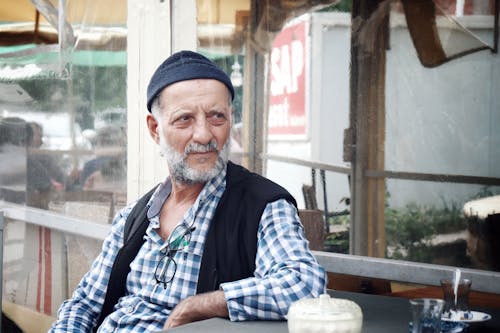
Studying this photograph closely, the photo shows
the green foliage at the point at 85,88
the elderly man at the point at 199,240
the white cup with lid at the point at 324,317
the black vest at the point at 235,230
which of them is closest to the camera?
the white cup with lid at the point at 324,317

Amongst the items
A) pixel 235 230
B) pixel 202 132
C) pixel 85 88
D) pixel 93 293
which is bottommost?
pixel 93 293

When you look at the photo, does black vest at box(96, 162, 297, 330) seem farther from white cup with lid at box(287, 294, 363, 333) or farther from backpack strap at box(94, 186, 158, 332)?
white cup with lid at box(287, 294, 363, 333)

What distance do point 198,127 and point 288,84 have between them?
1974mm

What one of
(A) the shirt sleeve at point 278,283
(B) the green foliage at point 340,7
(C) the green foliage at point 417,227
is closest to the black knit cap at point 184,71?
(A) the shirt sleeve at point 278,283

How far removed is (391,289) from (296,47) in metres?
1.33

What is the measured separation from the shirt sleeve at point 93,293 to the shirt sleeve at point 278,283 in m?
0.63

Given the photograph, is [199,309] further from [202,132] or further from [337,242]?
[337,242]

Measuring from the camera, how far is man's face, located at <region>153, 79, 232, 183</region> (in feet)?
9.41

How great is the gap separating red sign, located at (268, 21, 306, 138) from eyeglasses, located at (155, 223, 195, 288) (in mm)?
2014

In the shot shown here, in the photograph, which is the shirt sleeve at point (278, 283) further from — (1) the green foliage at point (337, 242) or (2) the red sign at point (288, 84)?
(2) the red sign at point (288, 84)

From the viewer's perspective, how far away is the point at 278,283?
248cm

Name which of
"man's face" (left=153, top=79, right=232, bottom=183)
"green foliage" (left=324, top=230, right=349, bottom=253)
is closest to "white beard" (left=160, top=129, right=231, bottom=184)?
"man's face" (left=153, top=79, right=232, bottom=183)

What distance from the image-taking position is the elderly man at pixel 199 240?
2.53 metres

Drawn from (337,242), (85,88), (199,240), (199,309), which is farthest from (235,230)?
(85,88)
